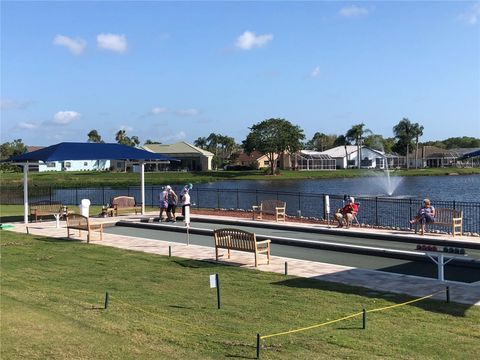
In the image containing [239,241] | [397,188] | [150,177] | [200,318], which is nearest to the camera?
[200,318]

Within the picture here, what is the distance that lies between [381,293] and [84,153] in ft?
63.5

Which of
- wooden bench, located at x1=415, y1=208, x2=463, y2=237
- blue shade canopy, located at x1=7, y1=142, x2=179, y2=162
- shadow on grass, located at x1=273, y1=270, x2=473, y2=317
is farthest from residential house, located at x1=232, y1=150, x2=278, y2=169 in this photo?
shadow on grass, located at x1=273, y1=270, x2=473, y2=317

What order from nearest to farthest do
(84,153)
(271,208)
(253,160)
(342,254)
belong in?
(342,254) < (271,208) < (84,153) < (253,160)

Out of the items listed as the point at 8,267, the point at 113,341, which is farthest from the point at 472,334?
the point at 8,267

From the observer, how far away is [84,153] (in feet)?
87.4

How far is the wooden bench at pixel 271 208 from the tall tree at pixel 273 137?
7841cm

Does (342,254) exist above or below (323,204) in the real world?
below

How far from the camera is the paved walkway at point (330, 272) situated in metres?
10.5

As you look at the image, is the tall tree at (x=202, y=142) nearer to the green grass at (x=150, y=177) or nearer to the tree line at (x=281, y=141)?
the tree line at (x=281, y=141)

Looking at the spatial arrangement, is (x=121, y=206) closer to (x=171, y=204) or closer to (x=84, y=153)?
(x=84, y=153)

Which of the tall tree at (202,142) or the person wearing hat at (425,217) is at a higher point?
the tall tree at (202,142)

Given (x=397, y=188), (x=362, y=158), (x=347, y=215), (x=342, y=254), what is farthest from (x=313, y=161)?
(x=342, y=254)

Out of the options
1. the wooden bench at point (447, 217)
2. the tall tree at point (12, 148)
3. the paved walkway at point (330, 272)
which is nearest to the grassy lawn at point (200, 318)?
the paved walkway at point (330, 272)

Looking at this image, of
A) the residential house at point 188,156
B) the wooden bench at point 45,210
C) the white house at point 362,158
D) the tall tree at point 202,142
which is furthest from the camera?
the tall tree at point 202,142
